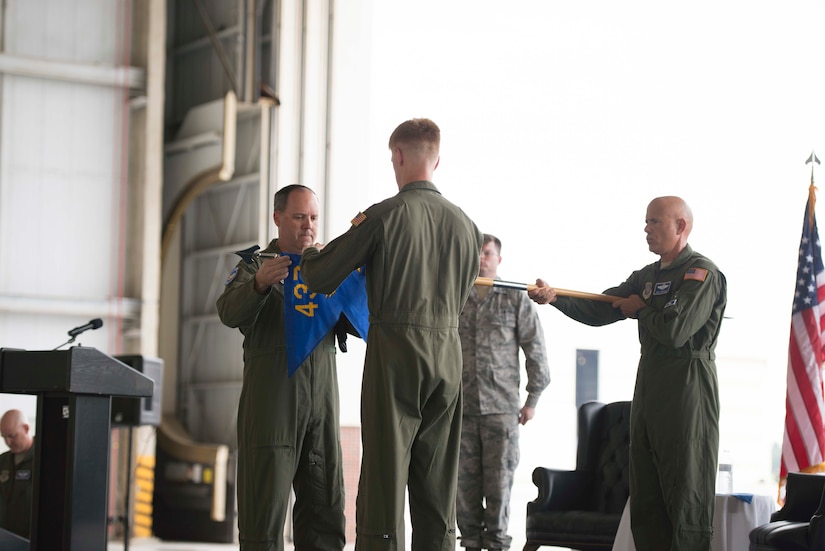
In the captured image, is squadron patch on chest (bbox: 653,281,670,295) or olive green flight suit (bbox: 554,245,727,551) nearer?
olive green flight suit (bbox: 554,245,727,551)

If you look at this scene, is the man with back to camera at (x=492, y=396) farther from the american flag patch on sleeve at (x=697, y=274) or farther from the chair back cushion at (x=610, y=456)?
the american flag patch on sleeve at (x=697, y=274)

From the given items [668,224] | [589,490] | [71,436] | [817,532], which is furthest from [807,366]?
[71,436]

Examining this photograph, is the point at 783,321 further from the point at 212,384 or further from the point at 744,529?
the point at 744,529

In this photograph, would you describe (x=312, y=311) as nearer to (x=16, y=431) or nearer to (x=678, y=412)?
(x=678, y=412)

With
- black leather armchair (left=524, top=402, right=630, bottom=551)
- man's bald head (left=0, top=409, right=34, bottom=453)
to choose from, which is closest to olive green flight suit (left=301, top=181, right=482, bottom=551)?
black leather armchair (left=524, top=402, right=630, bottom=551)

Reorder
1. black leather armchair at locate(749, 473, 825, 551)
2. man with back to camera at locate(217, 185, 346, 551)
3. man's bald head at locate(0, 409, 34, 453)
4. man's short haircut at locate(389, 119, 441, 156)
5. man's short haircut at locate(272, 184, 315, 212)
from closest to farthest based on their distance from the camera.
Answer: man's short haircut at locate(389, 119, 441, 156) < man with back to camera at locate(217, 185, 346, 551) < man's short haircut at locate(272, 184, 315, 212) < black leather armchair at locate(749, 473, 825, 551) < man's bald head at locate(0, 409, 34, 453)

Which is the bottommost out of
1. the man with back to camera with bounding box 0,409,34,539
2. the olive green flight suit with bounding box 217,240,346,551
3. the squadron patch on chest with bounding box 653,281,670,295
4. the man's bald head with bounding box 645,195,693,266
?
the man with back to camera with bounding box 0,409,34,539

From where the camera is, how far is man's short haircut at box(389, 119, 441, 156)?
3375 mm

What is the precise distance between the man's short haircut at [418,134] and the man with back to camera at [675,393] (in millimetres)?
1308

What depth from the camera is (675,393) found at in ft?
13.9

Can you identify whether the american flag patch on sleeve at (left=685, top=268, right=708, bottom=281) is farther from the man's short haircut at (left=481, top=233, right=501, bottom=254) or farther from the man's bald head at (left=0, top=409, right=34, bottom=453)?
the man's bald head at (left=0, top=409, right=34, bottom=453)

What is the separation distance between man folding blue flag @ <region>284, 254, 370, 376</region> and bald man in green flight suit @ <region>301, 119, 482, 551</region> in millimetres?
349

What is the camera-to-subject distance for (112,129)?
399 inches

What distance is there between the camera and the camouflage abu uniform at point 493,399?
5.76 metres
